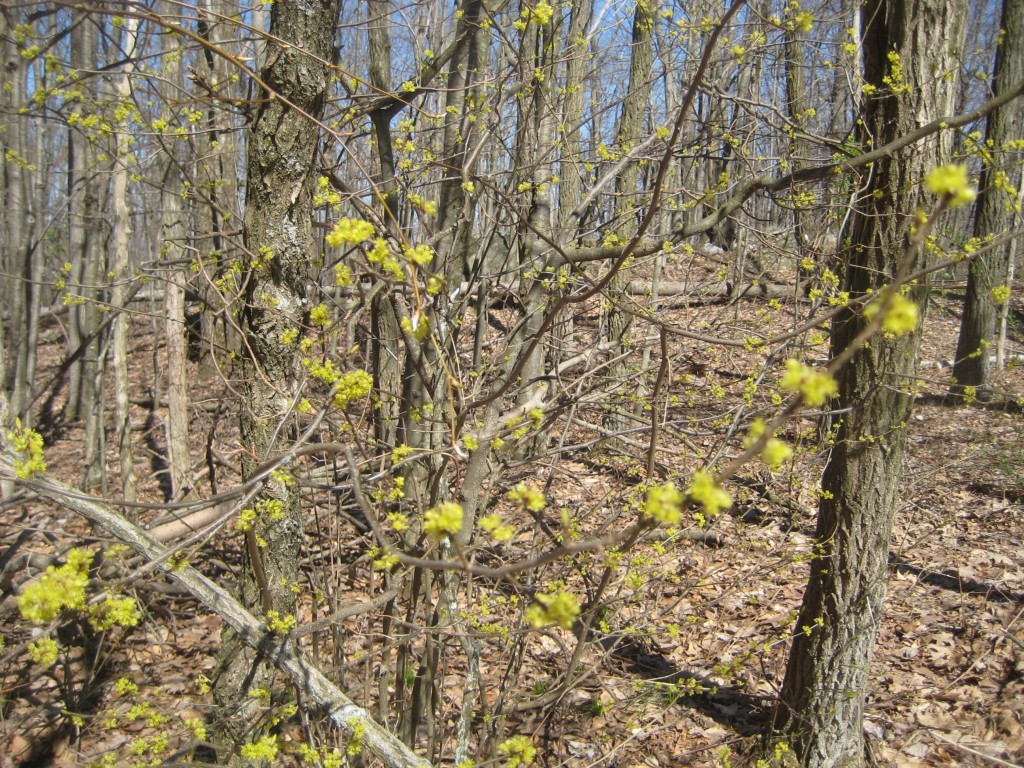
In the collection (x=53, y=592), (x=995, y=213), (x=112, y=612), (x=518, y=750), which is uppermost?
(x=995, y=213)

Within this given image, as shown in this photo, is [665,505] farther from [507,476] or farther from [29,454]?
[507,476]

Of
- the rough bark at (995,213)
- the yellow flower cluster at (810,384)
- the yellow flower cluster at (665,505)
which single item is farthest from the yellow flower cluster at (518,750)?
the rough bark at (995,213)

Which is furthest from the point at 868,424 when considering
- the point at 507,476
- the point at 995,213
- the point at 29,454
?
the point at 995,213

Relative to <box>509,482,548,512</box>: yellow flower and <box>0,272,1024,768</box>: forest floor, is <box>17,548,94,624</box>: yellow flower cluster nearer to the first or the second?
<box>509,482,548,512</box>: yellow flower

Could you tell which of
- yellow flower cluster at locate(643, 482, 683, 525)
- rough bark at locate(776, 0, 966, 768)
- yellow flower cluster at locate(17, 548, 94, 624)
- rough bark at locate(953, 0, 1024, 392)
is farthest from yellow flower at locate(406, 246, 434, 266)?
rough bark at locate(953, 0, 1024, 392)

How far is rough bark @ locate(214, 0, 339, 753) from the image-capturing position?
2781mm

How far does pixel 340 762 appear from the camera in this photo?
2.59 m

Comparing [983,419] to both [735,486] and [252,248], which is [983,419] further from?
[252,248]

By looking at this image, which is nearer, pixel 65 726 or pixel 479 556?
pixel 65 726

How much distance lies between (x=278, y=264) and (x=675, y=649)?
348 cm

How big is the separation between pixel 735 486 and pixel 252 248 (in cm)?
452

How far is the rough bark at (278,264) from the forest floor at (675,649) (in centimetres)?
30

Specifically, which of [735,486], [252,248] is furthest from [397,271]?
[735,486]

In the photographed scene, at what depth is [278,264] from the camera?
2877mm
